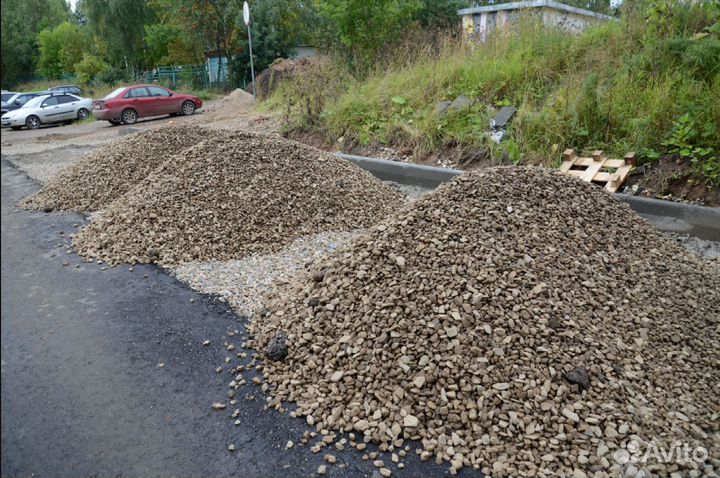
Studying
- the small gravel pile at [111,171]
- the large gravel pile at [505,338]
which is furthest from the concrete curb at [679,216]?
the small gravel pile at [111,171]

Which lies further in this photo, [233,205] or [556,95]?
[556,95]

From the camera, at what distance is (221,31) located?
29000 millimetres

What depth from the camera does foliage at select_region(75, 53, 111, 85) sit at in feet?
111

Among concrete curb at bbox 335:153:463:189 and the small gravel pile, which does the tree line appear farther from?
the small gravel pile

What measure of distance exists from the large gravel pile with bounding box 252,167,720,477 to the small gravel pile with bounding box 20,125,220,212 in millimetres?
4503

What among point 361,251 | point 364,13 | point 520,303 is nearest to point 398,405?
point 520,303

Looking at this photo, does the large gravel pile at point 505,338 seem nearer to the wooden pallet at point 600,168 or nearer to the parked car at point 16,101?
the wooden pallet at point 600,168

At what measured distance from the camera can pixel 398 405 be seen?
2809 mm

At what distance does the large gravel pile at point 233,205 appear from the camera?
5.29m

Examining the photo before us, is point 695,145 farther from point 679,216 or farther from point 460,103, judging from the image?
point 460,103

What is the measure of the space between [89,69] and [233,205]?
34424 millimetres

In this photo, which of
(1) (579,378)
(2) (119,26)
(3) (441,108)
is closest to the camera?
(1) (579,378)

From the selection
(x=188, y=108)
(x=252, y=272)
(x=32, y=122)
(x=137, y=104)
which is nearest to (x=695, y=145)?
(x=252, y=272)

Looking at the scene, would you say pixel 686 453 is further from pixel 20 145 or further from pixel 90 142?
pixel 20 145
